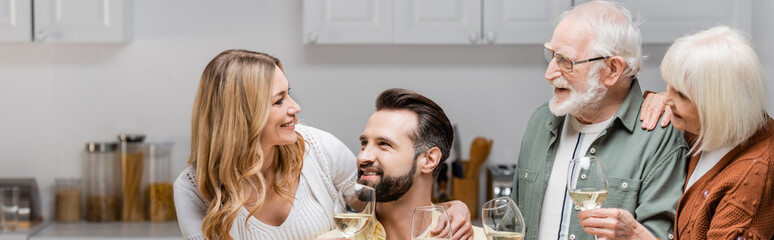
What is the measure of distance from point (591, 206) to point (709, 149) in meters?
0.27

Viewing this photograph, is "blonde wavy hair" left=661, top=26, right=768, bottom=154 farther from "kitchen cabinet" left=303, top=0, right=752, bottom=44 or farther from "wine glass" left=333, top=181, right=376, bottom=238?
"kitchen cabinet" left=303, top=0, right=752, bottom=44

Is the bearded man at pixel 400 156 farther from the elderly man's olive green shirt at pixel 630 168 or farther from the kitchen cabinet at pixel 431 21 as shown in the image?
the kitchen cabinet at pixel 431 21

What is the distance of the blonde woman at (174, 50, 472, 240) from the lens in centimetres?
206

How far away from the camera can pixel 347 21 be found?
340cm

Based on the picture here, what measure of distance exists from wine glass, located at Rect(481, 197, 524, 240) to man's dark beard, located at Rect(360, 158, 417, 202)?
0.47 meters

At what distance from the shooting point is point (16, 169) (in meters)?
3.83

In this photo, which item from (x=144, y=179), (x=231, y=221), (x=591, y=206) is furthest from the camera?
(x=144, y=179)

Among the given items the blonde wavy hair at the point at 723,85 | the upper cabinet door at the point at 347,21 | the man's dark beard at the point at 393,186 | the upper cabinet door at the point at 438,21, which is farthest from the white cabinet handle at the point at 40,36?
the blonde wavy hair at the point at 723,85

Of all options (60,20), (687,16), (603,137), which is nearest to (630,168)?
(603,137)

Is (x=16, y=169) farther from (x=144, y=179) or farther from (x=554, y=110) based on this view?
(x=554, y=110)

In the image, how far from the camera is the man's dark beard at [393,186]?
217 cm

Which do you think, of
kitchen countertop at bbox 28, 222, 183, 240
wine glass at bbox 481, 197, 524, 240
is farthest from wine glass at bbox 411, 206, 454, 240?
kitchen countertop at bbox 28, 222, 183, 240

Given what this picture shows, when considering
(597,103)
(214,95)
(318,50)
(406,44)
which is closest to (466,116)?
(406,44)

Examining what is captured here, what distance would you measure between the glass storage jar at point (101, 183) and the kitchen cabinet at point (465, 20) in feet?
3.37
